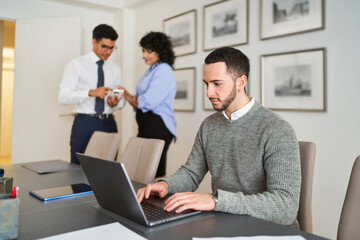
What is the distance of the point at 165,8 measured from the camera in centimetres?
416

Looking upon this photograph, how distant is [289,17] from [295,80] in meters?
0.54

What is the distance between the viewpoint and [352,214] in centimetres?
108

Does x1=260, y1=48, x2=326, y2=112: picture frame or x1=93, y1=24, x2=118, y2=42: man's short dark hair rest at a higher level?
x1=93, y1=24, x2=118, y2=42: man's short dark hair

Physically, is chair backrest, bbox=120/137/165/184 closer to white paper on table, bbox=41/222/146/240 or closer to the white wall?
white paper on table, bbox=41/222/146/240

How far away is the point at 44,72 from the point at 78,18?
851mm

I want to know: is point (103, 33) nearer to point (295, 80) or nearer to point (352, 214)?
point (295, 80)

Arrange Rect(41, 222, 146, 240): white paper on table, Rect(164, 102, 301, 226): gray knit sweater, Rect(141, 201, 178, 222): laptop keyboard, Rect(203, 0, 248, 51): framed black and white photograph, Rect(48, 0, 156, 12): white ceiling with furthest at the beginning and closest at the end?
1. Rect(48, 0, 156, 12): white ceiling
2. Rect(203, 0, 248, 51): framed black and white photograph
3. Rect(164, 102, 301, 226): gray knit sweater
4. Rect(141, 201, 178, 222): laptop keyboard
5. Rect(41, 222, 146, 240): white paper on table

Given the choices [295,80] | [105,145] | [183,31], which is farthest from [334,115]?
[183,31]

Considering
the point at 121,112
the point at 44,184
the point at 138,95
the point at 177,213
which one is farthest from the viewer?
the point at 121,112

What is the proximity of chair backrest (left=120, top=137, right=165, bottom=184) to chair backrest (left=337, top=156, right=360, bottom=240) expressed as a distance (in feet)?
3.23

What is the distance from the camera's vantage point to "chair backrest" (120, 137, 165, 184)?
1.79 m

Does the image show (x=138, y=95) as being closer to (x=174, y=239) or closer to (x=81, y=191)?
(x=81, y=191)

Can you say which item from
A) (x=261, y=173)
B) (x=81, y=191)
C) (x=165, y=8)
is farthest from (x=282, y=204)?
(x=165, y=8)

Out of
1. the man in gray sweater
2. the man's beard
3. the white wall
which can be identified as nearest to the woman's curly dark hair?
the white wall
